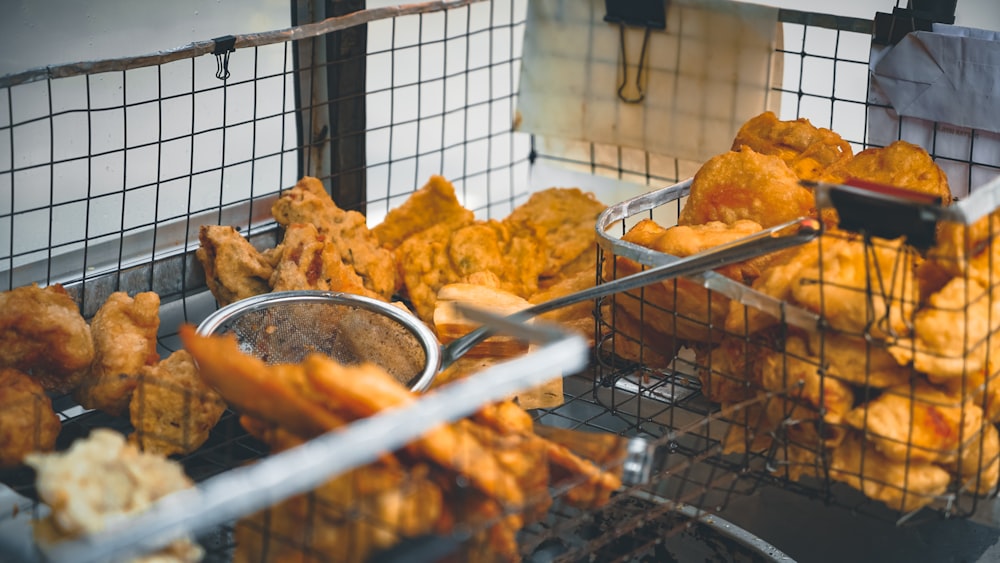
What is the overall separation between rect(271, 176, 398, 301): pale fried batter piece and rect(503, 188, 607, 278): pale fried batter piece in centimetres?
30

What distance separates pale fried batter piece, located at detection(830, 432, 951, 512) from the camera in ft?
4.17

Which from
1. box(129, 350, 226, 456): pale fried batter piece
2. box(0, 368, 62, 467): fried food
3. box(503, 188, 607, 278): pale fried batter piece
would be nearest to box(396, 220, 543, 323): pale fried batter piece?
box(503, 188, 607, 278): pale fried batter piece

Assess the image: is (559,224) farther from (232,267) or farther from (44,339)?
(44,339)

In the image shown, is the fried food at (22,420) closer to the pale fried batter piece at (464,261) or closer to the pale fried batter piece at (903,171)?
the pale fried batter piece at (464,261)

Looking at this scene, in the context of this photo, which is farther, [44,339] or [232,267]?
[232,267]

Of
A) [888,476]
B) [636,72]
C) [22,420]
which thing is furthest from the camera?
→ [636,72]

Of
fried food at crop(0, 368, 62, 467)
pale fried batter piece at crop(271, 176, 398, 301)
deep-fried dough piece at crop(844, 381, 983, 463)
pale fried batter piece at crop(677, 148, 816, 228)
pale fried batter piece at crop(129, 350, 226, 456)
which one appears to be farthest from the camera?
pale fried batter piece at crop(271, 176, 398, 301)

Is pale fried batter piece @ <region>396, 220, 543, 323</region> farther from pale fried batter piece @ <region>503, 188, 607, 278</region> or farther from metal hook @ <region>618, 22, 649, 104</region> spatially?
metal hook @ <region>618, 22, 649, 104</region>

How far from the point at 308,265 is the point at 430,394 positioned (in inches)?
29.2

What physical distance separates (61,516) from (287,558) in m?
0.22

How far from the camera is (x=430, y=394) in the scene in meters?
1.18

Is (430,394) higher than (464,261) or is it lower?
higher

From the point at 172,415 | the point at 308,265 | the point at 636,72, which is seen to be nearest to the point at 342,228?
the point at 308,265

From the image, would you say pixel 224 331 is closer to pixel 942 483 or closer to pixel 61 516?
pixel 61 516
